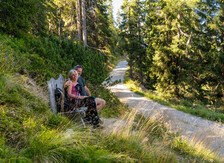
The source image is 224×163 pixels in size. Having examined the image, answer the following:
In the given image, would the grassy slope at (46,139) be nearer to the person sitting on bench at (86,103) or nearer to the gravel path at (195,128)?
the person sitting on bench at (86,103)

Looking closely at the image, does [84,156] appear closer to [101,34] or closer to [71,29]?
[71,29]

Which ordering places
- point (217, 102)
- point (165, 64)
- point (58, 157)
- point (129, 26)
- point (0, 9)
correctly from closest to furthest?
point (58, 157) → point (0, 9) → point (217, 102) → point (165, 64) → point (129, 26)

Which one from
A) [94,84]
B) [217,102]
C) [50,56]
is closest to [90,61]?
[94,84]

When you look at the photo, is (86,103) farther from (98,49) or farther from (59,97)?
(98,49)

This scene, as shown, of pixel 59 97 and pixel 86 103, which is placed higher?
pixel 59 97

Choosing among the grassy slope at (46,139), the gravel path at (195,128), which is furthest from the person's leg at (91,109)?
the gravel path at (195,128)

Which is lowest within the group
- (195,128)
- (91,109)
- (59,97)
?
(195,128)

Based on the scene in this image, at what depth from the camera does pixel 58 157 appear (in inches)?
78.6

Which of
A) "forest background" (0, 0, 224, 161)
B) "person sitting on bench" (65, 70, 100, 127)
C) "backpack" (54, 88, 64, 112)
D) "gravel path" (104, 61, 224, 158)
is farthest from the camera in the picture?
"gravel path" (104, 61, 224, 158)

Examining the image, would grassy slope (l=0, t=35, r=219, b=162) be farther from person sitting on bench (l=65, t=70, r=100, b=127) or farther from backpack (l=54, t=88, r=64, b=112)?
person sitting on bench (l=65, t=70, r=100, b=127)

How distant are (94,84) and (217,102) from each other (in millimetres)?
14134

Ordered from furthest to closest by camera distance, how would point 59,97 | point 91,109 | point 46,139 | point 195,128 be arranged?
1. point 195,128
2. point 91,109
3. point 59,97
4. point 46,139

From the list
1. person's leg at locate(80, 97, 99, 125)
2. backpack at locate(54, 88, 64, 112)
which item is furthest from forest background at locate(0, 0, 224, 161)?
person's leg at locate(80, 97, 99, 125)

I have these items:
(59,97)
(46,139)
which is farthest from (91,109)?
(46,139)
